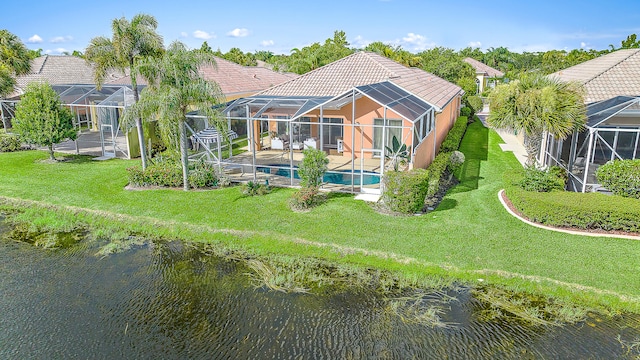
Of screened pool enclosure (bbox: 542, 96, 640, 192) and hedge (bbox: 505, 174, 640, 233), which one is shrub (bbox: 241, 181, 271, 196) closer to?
hedge (bbox: 505, 174, 640, 233)

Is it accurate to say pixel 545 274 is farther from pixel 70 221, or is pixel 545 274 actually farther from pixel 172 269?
pixel 70 221

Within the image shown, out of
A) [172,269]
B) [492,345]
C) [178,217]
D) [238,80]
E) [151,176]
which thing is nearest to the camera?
[492,345]

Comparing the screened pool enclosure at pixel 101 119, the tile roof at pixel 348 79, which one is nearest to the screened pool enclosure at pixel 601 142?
the tile roof at pixel 348 79

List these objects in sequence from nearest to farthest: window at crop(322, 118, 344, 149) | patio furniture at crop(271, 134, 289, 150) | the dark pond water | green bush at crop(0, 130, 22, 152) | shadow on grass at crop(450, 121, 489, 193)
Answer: the dark pond water → shadow on grass at crop(450, 121, 489, 193) → window at crop(322, 118, 344, 149) → patio furniture at crop(271, 134, 289, 150) → green bush at crop(0, 130, 22, 152)

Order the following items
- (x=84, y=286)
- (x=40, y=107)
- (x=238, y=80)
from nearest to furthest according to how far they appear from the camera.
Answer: (x=84, y=286) → (x=40, y=107) → (x=238, y=80)

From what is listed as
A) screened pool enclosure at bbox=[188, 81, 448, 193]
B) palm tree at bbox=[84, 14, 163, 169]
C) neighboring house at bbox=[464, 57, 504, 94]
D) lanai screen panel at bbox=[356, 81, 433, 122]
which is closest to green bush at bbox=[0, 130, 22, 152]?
screened pool enclosure at bbox=[188, 81, 448, 193]

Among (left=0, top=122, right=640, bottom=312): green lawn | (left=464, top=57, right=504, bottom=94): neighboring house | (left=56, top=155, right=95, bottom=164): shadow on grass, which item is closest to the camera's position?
(left=0, top=122, right=640, bottom=312): green lawn

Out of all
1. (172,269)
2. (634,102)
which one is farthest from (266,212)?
(634,102)
